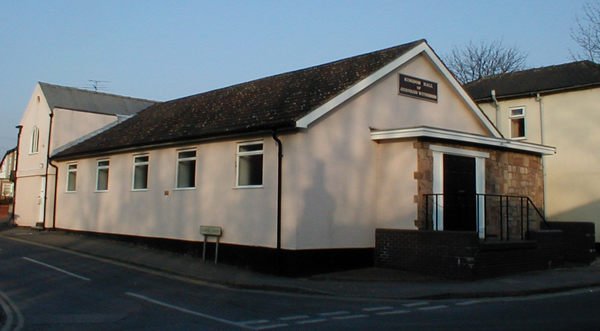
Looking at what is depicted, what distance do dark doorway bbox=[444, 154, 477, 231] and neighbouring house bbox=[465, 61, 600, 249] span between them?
585 cm

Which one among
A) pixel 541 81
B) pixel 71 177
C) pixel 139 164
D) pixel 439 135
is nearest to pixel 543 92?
pixel 541 81

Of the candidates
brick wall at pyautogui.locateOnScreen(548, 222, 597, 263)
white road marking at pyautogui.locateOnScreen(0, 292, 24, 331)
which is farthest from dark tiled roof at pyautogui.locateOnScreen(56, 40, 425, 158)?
brick wall at pyautogui.locateOnScreen(548, 222, 597, 263)

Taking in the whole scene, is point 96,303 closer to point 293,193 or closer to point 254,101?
point 293,193

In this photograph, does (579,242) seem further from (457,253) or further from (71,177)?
(71,177)

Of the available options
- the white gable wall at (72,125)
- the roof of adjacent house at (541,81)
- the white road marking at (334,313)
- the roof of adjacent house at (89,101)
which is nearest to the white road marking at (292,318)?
the white road marking at (334,313)

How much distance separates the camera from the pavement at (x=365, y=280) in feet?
43.1

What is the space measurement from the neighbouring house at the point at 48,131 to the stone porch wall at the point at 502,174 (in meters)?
16.7

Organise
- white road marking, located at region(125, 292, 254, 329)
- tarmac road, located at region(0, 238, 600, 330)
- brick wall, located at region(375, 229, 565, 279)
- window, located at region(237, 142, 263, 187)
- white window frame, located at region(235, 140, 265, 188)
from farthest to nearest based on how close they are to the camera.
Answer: window, located at region(237, 142, 263, 187), white window frame, located at region(235, 140, 265, 188), brick wall, located at region(375, 229, 565, 279), white road marking, located at region(125, 292, 254, 329), tarmac road, located at region(0, 238, 600, 330)

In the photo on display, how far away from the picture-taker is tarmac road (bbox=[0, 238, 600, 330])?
9.46 m

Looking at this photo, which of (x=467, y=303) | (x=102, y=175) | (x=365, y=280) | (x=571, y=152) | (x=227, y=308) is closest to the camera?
(x=227, y=308)

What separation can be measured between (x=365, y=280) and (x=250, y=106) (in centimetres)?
680

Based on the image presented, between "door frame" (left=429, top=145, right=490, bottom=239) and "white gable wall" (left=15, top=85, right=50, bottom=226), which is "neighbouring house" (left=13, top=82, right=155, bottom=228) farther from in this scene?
"door frame" (left=429, top=145, right=490, bottom=239)

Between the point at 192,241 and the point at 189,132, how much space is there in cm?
331

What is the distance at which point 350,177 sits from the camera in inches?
646
